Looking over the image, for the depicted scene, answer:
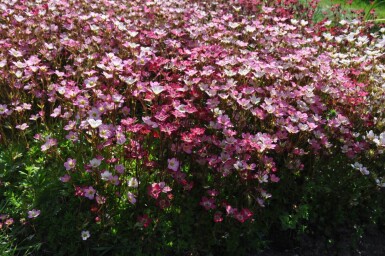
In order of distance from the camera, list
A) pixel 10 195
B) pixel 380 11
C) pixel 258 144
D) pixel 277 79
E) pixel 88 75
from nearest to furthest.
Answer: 1. pixel 258 144
2. pixel 10 195
3. pixel 88 75
4. pixel 277 79
5. pixel 380 11

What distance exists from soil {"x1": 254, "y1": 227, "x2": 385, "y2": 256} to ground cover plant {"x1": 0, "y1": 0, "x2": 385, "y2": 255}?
0.24 ft

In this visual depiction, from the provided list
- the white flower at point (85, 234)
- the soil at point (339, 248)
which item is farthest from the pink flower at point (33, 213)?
the soil at point (339, 248)

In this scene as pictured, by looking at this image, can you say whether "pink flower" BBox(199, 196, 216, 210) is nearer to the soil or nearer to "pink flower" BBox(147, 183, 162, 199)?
"pink flower" BBox(147, 183, 162, 199)

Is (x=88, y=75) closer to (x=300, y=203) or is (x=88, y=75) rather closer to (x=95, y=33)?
(x=95, y=33)

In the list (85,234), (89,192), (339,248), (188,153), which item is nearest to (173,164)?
(188,153)

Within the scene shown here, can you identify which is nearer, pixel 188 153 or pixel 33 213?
pixel 33 213

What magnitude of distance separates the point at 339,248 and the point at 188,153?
5.11ft

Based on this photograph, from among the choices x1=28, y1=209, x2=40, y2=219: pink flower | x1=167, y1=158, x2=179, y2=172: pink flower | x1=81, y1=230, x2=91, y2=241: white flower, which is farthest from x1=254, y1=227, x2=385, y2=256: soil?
x1=28, y1=209, x2=40, y2=219: pink flower

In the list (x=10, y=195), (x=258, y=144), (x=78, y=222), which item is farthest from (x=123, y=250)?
(x=258, y=144)

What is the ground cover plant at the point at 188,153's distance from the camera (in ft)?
10.1

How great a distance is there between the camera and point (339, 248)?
347cm

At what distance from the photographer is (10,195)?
10.9 feet

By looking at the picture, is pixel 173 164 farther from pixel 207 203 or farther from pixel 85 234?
pixel 85 234

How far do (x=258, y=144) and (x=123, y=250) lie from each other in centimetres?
129
